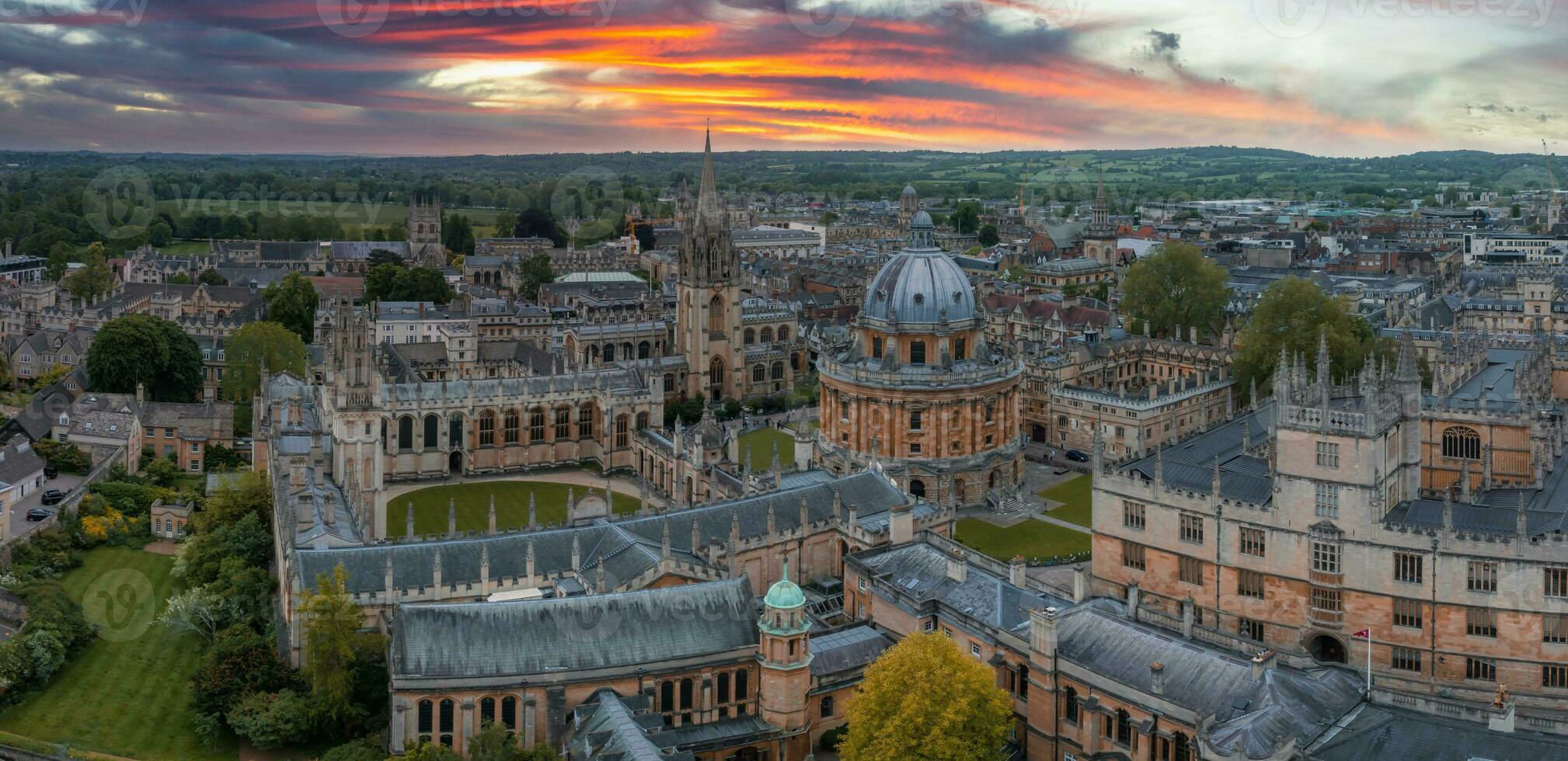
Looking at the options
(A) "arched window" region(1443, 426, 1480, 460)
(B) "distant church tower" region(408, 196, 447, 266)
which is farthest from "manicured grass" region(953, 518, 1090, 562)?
(B) "distant church tower" region(408, 196, 447, 266)

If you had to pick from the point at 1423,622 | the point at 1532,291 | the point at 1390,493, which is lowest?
the point at 1423,622

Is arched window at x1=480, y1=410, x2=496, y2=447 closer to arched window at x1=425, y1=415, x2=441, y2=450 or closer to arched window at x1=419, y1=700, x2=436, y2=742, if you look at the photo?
arched window at x1=425, y1=415, x2=441, y2=450

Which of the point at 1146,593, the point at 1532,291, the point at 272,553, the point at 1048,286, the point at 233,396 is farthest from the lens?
the point at 1048,286

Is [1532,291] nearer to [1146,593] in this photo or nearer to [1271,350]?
[1271,350]

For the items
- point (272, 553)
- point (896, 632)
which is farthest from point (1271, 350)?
point (272, 553)

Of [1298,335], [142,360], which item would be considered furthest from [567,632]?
[142,360]

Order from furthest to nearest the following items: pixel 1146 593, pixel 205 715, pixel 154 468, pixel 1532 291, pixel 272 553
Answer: pixel 1532 291
pixel 154 468
pixel 272 553
pixel 1146 593
pixel 205 715

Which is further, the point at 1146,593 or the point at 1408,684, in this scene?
the point at 1146,593

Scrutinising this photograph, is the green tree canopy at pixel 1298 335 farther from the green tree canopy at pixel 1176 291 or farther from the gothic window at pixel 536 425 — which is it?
the gothic window at pixel 536 425
